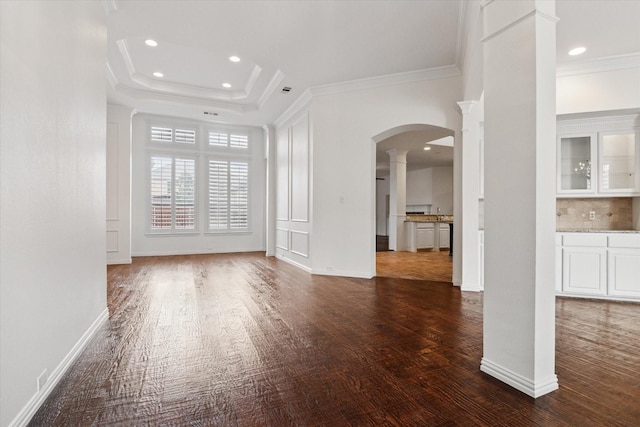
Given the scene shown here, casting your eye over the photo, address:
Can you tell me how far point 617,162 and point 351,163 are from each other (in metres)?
3.84

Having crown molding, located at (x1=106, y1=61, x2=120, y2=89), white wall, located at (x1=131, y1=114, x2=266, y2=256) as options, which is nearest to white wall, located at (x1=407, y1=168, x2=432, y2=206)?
white wall, located at (x1=131, y1=114, x2=266, y2=256)

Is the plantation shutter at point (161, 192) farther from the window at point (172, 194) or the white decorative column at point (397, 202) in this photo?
the white decorative column at point (397, 202)

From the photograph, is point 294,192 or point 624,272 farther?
point 294,192

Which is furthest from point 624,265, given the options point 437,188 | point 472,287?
point 437,188

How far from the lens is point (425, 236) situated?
946cm

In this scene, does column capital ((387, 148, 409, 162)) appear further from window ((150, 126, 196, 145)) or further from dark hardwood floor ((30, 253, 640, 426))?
dark hardwood floor ((30, 253, 640, 426))

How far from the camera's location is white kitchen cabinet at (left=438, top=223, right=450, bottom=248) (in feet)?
31.5

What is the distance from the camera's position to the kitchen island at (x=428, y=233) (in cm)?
934

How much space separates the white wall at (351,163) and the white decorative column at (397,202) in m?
4.15

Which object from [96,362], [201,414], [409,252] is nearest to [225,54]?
[96,362]

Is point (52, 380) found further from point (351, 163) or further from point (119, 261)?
point (119, 261)

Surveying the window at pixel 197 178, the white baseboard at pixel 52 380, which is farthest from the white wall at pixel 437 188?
the white baseboard at pixel 52 380

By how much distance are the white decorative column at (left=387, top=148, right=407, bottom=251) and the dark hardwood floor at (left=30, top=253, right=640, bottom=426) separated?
17.2 ft

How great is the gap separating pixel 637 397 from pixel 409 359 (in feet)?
4.36
